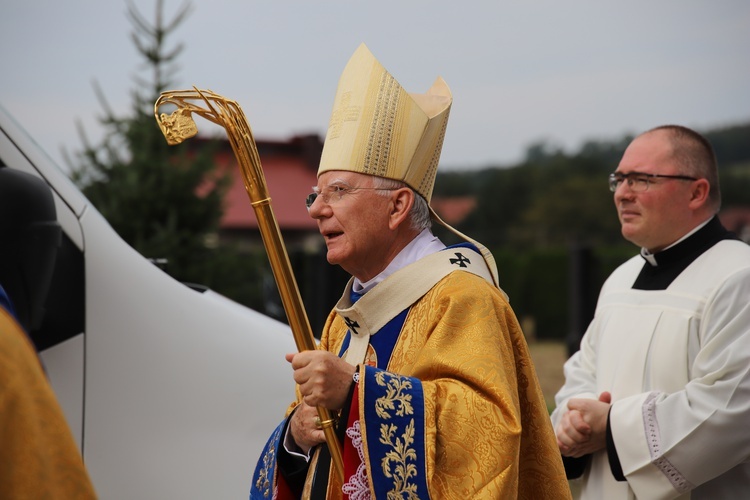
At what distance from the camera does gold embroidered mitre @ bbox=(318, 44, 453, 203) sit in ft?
8.66

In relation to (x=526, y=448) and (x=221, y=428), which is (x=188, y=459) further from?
(x=526, y=448)

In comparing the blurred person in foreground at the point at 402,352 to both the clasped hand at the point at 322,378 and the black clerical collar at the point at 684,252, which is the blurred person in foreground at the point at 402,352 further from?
the black clerical collar at the point at 684,252

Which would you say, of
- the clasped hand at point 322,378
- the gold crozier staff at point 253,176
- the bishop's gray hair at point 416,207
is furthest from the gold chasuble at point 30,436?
the bishop's gray hair at point 416,207

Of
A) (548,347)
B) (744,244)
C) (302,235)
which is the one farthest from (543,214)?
(744,244)

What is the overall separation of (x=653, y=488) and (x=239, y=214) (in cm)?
3143

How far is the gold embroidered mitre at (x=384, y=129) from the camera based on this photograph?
Result: 264 centimetres

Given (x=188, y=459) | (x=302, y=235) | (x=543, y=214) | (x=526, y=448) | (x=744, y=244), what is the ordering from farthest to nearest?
(x=543, y=214)
(x=302, y=235)
(x=744, y=244)
(x=188, y=459)
(x=526, y=448)

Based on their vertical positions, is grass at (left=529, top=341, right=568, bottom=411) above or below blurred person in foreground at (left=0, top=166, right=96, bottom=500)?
below

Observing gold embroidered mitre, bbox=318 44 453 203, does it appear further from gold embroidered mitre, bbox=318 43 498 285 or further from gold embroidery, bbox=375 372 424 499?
gold embroidery, bbox=375 372 424 499

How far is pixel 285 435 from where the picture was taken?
8.86 ft

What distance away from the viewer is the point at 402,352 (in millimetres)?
2541

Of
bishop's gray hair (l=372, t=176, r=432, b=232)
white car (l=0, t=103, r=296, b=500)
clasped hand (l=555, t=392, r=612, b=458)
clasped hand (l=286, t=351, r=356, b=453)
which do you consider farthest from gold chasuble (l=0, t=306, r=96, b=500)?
clasped hand (l=555, t=392, r=612, b=458)

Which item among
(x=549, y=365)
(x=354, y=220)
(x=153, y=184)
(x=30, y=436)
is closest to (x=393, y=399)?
(x=354, y=220)

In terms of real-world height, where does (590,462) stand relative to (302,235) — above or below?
above
